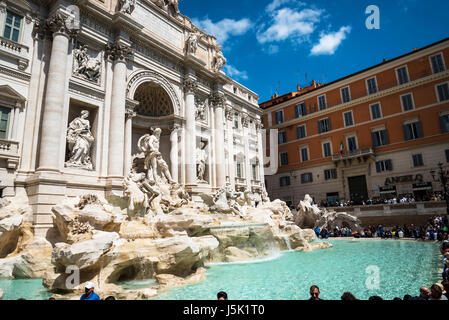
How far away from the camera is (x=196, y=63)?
798 inches

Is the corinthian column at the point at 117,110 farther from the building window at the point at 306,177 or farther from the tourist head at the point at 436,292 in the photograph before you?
the building window at the point at 306,177

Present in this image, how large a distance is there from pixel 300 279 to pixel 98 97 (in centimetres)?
1282

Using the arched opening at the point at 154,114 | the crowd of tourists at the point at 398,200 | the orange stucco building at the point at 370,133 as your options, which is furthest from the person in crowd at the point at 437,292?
the orange stucco building at the point at 370,133

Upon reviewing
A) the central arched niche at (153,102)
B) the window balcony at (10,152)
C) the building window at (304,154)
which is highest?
the central arched niche at (153,102)

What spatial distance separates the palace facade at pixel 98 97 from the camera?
11.7m

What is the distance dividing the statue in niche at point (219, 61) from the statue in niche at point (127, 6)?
8150 millimetres

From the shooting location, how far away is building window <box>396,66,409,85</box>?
24.8 m

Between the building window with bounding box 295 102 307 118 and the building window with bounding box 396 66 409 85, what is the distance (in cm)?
930

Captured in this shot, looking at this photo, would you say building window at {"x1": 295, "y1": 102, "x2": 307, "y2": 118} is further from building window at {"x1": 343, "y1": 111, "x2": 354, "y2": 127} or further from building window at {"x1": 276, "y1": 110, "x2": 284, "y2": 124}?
building window at {"x1": 343, "y1": 111, "x2": 354, "y2": 127}

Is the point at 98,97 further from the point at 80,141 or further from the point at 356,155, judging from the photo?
the point at 356,155

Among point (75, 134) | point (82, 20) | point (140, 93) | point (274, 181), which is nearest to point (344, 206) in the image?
point (274, 181)

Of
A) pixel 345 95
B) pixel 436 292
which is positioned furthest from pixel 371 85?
→ pixel 436 292
